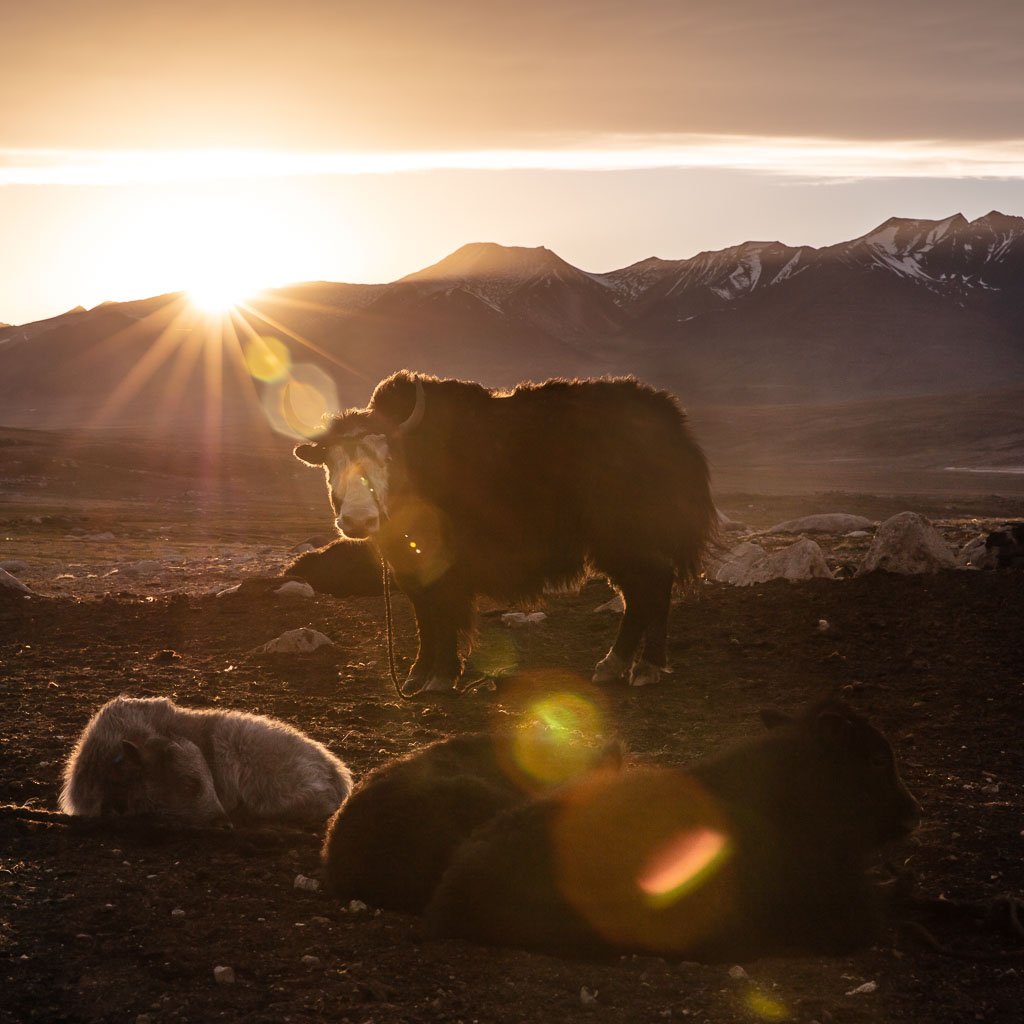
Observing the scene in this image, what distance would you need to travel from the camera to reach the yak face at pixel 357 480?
8305 millimetres

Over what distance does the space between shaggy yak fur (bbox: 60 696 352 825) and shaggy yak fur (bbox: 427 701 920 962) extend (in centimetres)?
200

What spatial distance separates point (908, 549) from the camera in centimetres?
1249

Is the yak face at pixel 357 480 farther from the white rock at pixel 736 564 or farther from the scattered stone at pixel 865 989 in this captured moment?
the white rock at pixel 736 564

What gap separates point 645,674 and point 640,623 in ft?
1.43

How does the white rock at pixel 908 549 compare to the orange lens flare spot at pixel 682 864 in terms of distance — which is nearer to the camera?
the orange lens flare spot at pixel 682 864

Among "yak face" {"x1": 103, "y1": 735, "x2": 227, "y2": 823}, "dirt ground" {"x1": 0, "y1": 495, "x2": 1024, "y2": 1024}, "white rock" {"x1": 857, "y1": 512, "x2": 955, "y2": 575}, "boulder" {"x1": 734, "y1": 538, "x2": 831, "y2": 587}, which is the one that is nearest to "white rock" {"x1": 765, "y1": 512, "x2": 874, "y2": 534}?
"dirt ground" {"x1": 0, "y1": 495, "x2": 1024, "y2": 1024}

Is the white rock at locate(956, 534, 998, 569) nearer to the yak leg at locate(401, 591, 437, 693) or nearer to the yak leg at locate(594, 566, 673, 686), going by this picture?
the yak leg at locate(594, 566, 673, 686)

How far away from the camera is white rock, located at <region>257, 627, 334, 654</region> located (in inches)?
403

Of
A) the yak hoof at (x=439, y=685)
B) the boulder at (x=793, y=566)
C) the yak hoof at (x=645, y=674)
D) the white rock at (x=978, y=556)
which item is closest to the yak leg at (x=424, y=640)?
the yak hoof at (x=439, y=685)

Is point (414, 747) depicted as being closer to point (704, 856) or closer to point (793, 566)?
point (704, 856)

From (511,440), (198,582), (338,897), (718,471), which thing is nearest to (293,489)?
(718,471)

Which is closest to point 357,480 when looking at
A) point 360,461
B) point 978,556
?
Result: point 360,461

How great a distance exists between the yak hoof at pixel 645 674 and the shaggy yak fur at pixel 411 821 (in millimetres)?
3979

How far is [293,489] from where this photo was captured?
185ft
